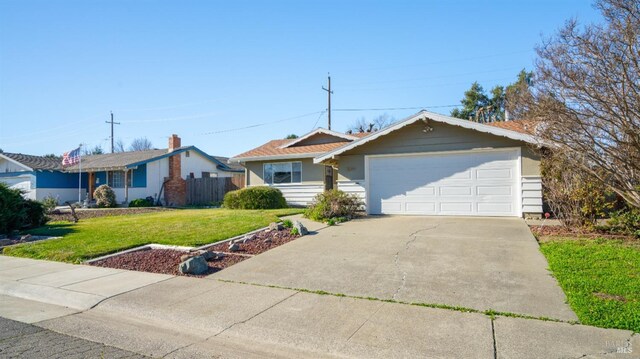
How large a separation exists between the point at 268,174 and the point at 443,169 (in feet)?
32.3

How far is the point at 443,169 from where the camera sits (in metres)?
13.7

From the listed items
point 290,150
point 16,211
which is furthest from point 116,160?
point 16,211

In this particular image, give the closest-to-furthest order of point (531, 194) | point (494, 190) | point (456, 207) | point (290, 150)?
1. point (531, 194)
2. point (494, 190)
3. point (456, 207)
4. point (290, 150)

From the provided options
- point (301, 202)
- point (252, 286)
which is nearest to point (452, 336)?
point (252, 286)

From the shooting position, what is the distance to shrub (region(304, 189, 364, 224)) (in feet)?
42.8

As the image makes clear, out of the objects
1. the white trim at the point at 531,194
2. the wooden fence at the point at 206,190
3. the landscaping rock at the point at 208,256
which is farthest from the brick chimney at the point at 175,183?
the white trim at the point at 531,194

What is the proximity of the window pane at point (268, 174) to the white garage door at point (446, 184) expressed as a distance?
23.5 ft

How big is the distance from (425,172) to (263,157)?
904 centimetres

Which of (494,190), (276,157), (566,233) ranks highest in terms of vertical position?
(276,157)

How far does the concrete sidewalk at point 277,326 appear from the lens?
3.86m

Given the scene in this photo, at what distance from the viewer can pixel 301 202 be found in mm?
19500

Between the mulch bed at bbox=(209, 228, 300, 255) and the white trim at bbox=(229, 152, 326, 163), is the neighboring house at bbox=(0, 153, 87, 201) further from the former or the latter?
the mulch bed at bbox=(209, 228, 300, 255)

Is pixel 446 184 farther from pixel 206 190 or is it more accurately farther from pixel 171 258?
pixel 206 190

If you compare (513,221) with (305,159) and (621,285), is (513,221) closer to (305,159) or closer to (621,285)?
(621,285)
